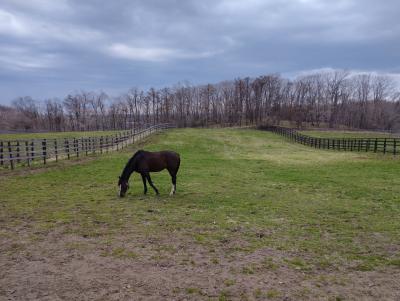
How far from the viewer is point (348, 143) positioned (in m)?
27.8

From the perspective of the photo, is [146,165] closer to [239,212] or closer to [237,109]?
[239,212]

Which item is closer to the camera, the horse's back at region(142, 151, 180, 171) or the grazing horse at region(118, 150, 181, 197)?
the grazing horse at region(118, 150, 181, 197)

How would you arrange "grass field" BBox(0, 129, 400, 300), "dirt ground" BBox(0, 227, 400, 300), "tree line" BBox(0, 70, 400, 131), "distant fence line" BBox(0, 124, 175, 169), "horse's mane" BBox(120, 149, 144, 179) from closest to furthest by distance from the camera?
"dirt ground" BBox(0, 227, 400, 300) < "grass field" BBox(0, 129, 400, 300) < "horse's mane" BBox(120, 149, 144, 179) < "distant fence line" BBox(0, 124, 175, 169) < "tree line" BBox(0, 70, 400, 131)

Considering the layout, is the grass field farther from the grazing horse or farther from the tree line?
the tree line

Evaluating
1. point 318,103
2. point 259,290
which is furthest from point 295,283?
point 318,103

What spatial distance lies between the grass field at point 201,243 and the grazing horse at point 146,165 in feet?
1.48

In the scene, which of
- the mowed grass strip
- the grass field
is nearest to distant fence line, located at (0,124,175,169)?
the mowed grass strip

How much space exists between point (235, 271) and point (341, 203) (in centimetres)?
539

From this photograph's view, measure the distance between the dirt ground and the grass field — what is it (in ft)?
0.05

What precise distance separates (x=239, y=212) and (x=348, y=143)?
23754mm

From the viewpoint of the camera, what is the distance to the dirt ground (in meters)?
3.86

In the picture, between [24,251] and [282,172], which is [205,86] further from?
[24,251]

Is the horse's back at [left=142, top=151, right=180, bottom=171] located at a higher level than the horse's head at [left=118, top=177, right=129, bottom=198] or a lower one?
higher

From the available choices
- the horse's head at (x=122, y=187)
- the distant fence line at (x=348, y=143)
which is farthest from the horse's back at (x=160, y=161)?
the distant fence line at (x=348, y=143)
